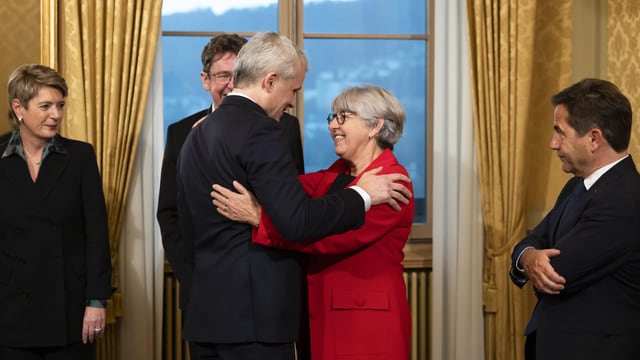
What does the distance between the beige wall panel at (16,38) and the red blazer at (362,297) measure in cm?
231

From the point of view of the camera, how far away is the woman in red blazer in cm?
282

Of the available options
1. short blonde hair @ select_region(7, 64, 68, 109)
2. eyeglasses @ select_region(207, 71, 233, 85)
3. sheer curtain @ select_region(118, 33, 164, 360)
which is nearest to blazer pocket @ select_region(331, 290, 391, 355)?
eyeglasses @ select_region(207, 71, 233, 85)

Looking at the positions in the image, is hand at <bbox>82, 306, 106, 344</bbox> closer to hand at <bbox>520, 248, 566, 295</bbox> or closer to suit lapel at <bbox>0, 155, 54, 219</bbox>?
suit lapel at <bbox>0, 155, 54, 219</bbox>

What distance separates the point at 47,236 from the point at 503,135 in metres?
2.47

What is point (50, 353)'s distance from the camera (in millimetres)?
3322

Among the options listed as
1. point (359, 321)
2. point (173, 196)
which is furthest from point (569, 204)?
point (173, 196)

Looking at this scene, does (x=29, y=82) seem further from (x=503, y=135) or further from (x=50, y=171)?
(x=503, y=135)

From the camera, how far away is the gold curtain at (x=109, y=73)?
4.31 meters

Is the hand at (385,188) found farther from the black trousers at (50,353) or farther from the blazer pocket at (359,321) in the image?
the black trousers at (50,353)

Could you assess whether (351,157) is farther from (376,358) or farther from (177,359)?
(177,359)

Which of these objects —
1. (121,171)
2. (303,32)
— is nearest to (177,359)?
(121,171)

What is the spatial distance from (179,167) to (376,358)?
89 centimetres

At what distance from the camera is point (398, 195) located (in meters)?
2.75

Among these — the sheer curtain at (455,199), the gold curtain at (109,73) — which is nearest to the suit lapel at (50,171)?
the gold curtain at (109,73)
